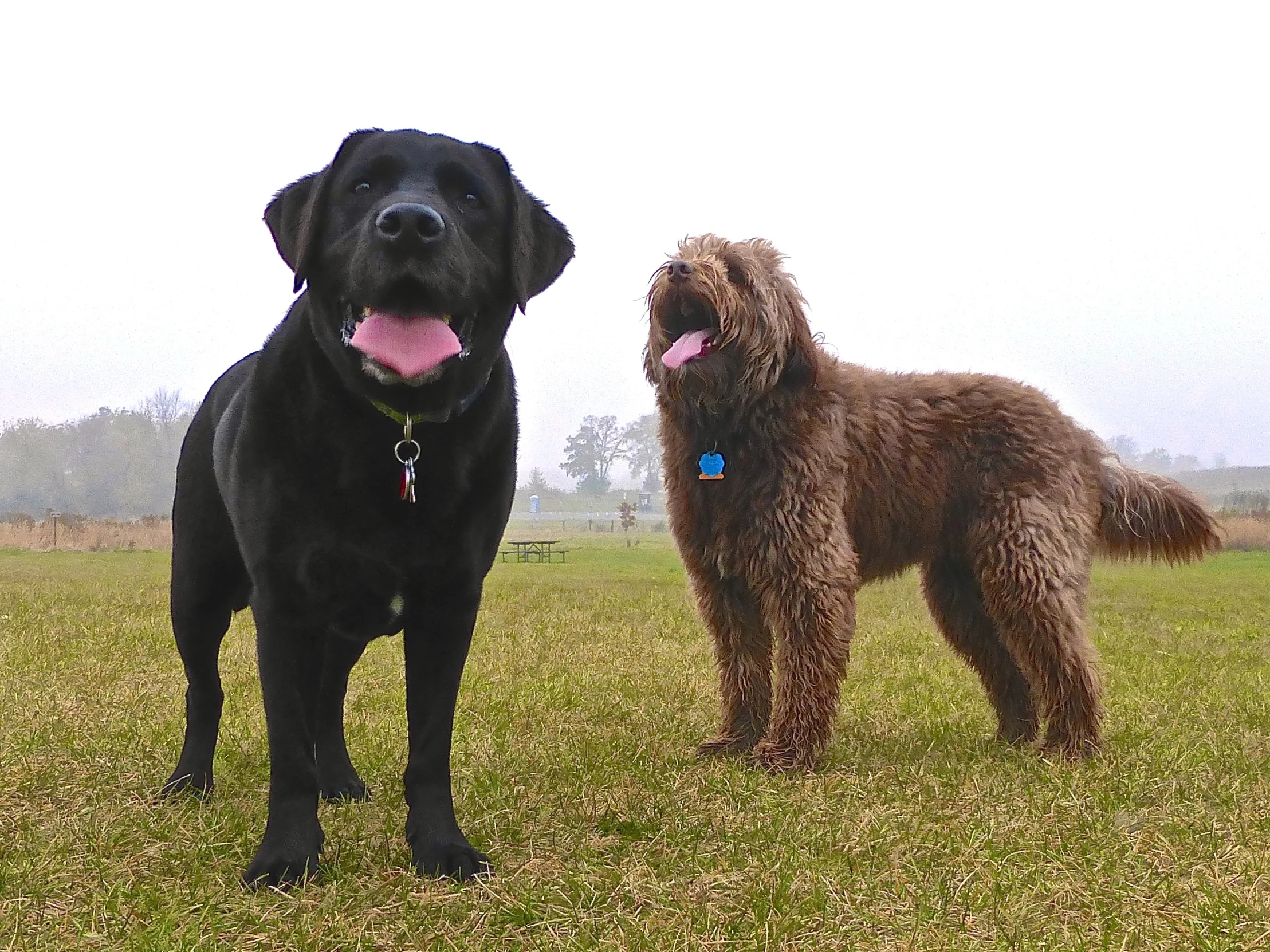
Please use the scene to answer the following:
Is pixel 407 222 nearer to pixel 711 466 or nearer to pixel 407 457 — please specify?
pixel 407 457

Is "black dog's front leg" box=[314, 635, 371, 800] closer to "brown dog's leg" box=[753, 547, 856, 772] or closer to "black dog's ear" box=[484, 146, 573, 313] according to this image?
"black dog's ear" box=[484, 146, 573, 313]

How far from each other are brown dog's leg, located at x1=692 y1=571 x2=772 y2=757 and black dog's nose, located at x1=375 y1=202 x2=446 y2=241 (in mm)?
2720

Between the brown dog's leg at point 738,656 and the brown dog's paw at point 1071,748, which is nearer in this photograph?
the brown dog's paw at point 1071,748

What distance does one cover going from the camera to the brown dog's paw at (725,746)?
15.9 ft

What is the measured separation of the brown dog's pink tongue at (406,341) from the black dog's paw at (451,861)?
132 cm

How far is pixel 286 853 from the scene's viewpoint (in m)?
2.89

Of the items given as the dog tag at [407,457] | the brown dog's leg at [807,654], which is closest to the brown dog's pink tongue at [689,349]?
the brown dog's leg at [807,654]

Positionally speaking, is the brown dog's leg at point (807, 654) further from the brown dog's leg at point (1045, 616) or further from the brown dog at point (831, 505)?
the brown dog's leg at point (1045, 616)

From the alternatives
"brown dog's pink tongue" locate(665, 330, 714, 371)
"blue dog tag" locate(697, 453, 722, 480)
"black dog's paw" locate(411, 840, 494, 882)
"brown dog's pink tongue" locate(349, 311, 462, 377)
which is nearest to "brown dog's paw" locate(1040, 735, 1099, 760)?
"blue dog tag" locate(697, 453, 722, 480)

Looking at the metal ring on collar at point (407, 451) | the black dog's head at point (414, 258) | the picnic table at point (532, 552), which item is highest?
the black dog's head at point (414, 258)

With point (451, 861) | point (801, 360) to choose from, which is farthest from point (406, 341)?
point (801, 360)

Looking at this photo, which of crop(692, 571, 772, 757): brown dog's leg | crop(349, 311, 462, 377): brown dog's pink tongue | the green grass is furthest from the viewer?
crop(692, 571, 772, 757): brown dog's leg

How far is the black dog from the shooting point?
283 centimetres

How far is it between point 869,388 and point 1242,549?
765 inches
